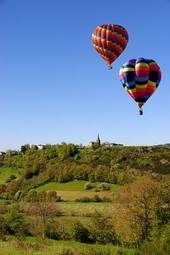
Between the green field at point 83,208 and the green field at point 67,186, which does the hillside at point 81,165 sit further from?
the green field at point 83,208

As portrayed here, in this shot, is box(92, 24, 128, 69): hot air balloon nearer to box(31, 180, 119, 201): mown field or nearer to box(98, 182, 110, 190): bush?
box(31, 180, 119, 201): mown field

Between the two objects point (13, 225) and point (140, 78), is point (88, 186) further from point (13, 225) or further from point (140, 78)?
point (140, 78)

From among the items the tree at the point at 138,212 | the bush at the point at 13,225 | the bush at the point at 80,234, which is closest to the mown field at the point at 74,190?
the bush at the point at 13,225

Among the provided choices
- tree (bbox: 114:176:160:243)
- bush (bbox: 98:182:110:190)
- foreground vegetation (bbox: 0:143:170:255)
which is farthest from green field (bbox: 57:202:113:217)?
tree (bbox: 114:176:160:243)

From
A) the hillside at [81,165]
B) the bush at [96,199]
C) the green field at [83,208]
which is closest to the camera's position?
the green field at [83,208]

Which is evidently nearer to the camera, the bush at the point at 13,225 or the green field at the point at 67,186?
the bush at the point at 13,225

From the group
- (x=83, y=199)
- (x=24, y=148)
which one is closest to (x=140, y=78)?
(x=83, y=199)

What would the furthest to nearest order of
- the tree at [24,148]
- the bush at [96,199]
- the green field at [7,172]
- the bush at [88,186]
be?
the tree at [24,148]
the green field at [7,172]
the bush at [88,186]
the bush at [96,199]

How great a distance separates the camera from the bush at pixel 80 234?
61844 mm

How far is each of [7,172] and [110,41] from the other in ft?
251

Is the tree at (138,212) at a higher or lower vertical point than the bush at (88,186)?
lower

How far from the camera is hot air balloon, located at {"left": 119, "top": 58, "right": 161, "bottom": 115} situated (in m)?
54.5

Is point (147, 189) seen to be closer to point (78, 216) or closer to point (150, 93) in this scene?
point (150, 93)

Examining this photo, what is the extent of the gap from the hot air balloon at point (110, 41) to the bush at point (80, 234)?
63.9 ft
